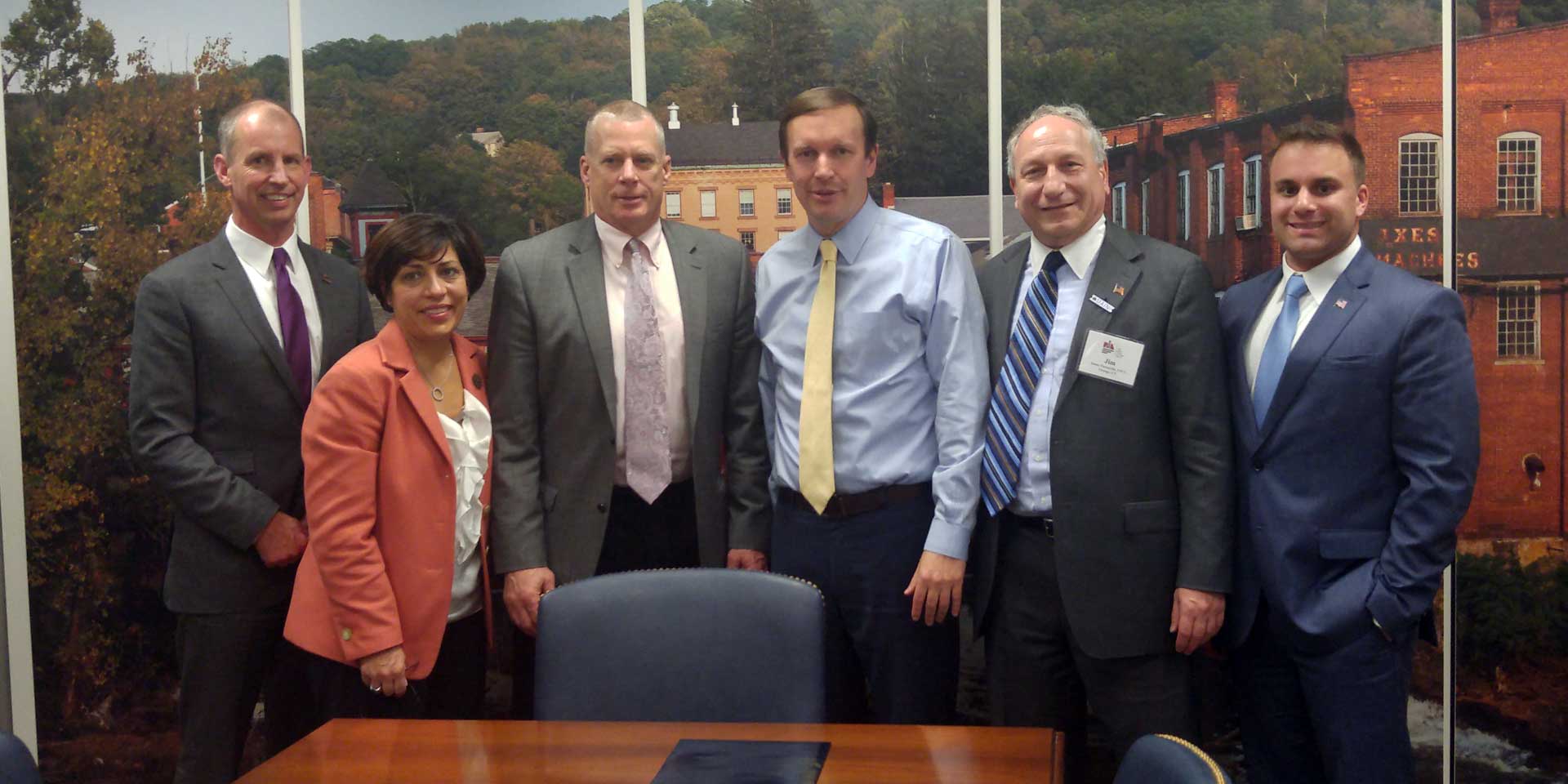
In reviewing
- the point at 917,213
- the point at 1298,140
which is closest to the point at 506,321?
the point at 917,213

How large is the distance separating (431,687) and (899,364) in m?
1.36

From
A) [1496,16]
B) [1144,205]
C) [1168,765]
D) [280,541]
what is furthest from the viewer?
[1144,205]

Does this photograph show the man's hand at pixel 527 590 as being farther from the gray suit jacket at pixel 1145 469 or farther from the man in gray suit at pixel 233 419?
the gray suit jacket at pixel 1145 469

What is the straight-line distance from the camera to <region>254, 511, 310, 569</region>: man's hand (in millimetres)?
2980

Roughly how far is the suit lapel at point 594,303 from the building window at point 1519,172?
2785 mm

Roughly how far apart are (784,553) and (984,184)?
5.59 feet

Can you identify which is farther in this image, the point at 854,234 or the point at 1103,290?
the point at 854,234

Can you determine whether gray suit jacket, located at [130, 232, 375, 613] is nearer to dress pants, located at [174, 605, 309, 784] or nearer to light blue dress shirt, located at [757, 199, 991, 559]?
dress pants, located at [174, 605, 309, 784]

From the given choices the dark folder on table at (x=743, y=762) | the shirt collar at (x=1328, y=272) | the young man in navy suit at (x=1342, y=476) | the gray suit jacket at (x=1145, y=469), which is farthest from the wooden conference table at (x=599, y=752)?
the shirt collar at (x=1328, y=272)

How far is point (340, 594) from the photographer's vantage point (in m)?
2.63

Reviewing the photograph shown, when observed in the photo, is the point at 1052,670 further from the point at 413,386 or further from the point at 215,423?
the point at 215,423

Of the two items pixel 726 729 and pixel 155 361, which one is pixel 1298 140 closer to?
pixel 726 729

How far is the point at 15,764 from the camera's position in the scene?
5.72 feet

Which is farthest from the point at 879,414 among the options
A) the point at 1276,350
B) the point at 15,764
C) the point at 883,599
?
the point at 15,764
